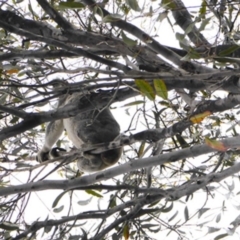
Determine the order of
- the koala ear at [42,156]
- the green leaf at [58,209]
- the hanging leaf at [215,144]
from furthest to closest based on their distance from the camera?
the koala ear at [42,156] → the green leaf at [58,209] → the hanging leaf at [215,144]

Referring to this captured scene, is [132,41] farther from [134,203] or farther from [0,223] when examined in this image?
[0,223]

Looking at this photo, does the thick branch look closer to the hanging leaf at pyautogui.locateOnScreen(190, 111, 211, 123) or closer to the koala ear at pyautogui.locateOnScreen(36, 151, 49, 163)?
the hanging leaf at pyautogui.locateOnScreen(190, 111, 211, 123)

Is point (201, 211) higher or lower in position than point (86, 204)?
lower

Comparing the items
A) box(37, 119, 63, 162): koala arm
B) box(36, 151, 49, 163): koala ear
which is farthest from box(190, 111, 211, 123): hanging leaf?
box(37, 119, 63, 162): koala arm

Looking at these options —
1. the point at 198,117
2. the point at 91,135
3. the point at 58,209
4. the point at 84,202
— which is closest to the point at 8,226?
the point at 58,209

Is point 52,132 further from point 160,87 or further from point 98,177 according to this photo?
point 160,87

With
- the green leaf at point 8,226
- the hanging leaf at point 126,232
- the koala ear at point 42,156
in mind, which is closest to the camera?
the green leaf at point 8,226

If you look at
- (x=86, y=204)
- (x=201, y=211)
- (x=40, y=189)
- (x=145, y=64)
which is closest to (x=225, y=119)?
(x=201, y=211)

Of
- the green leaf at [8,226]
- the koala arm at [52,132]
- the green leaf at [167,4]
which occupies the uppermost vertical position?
the koala arm at [52,132]

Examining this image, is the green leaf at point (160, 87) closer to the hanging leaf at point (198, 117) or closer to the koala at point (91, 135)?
the hanging leaf at point (198, 117)

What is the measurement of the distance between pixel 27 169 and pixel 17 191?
0.36 feet

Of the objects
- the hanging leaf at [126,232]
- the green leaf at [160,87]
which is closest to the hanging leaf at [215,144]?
the green leaf at [160,87]

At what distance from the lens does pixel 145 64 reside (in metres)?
1.73

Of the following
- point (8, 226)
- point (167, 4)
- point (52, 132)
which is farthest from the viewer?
point (52, 132)
